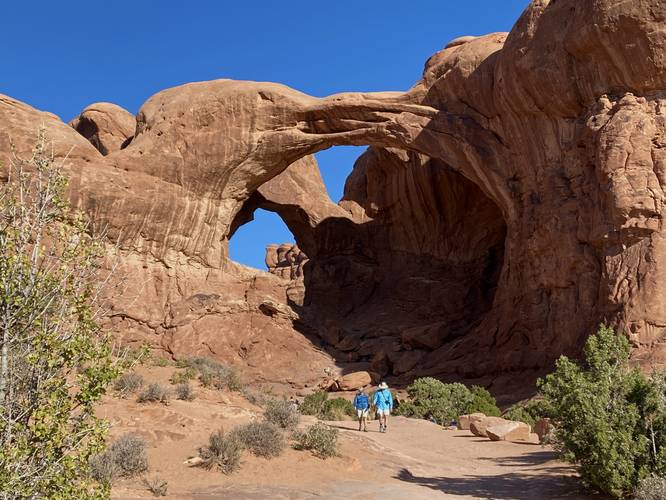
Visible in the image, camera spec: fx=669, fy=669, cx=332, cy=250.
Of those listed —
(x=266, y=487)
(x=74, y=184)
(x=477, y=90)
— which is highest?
(x=477, y=90)

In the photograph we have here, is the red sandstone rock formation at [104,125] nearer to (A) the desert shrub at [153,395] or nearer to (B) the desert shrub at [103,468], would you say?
(A) the desert shrub at [153,395]

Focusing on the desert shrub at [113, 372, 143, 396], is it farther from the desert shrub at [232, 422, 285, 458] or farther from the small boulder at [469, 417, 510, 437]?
the small boulder at [469, 417, 510, 437]

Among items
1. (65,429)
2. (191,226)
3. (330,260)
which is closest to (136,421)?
(65,429)

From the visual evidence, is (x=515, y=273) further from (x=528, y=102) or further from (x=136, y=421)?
(x=136, y=421)

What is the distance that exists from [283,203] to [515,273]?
1661 cm

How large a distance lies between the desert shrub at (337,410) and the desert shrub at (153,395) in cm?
538

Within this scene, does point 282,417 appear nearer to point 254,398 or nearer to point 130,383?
point 130,383

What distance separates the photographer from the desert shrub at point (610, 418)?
7.46 metres

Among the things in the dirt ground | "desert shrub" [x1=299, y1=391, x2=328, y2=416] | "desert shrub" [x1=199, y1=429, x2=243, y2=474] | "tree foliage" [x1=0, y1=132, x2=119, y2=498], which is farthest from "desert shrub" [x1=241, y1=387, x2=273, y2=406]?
"tree foliage" [x1=0, y1=132, x2=119, y2=498]

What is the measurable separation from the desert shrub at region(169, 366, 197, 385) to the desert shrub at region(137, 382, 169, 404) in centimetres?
380

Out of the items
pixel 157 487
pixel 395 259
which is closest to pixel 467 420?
pixel 157 487

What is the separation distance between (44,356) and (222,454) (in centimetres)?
559

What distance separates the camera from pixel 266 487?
8562 mm

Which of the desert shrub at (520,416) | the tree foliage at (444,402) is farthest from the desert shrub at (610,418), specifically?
the tree foliage at (444,402)
